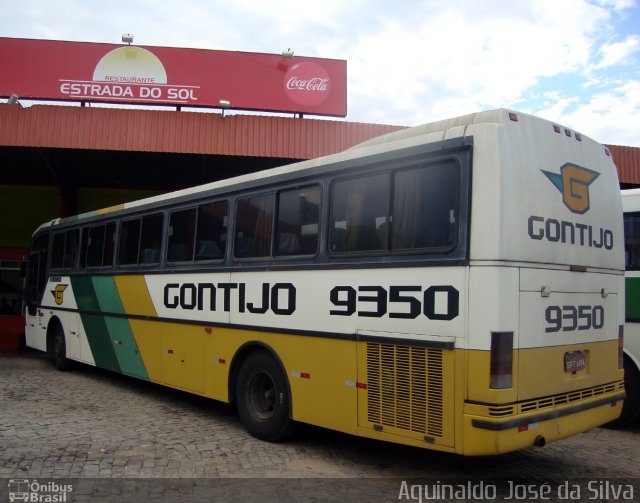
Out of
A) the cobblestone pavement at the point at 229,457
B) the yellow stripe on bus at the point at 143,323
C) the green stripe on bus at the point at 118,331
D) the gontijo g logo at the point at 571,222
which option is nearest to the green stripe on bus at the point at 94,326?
the green stripe on bus at the point at 118,331

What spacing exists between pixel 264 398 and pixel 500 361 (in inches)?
119

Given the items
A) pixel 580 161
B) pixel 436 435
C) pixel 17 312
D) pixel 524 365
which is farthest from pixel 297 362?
pixel 17 312

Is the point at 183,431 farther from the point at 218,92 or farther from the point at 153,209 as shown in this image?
the point at 218,92

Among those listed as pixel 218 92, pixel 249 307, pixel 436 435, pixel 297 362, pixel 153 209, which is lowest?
pixel 436 435

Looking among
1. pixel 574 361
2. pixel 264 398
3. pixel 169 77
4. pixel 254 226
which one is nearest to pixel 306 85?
pixel 169 77

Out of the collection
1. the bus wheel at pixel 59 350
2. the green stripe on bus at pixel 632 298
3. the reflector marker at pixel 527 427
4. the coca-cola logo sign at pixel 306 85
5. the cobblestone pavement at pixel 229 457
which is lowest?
the cobblestone pavement at pixel 229 457

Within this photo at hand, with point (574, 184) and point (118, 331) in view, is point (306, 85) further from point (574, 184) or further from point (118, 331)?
point (574, 184)

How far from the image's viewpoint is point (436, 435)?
4.63m

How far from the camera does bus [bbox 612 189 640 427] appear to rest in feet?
23.6

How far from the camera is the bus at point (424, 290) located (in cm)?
451

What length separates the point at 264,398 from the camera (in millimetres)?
6578

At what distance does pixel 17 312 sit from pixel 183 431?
37.9ft

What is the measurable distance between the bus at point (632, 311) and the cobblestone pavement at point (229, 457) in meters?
0.42

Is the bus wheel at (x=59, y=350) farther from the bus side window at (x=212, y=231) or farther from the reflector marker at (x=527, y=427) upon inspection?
the reflector marker at (x=527, y=427)
